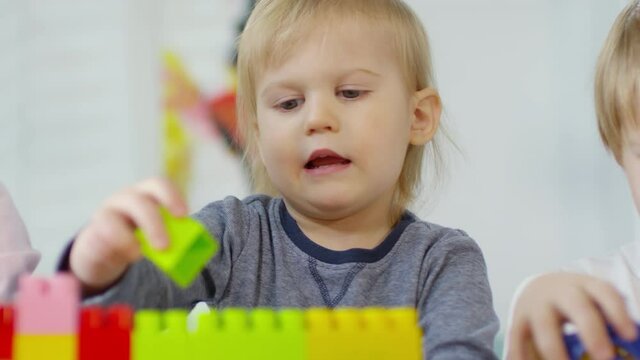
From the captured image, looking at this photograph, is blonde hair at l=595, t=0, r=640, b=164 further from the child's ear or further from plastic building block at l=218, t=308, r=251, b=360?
plastic building block at l=218, t=308, r=251, b=360

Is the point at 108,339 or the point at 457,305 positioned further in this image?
the point at 457,305

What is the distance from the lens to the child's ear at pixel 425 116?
3.42 feet

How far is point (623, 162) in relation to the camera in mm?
1028

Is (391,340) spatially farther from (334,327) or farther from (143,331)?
(143,331)

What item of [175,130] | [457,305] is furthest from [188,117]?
[457,305]

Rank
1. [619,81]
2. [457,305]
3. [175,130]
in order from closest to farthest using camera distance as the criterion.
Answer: [457,305], [619,81], [175,130]

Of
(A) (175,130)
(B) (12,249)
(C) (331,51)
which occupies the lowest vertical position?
(A) (175,130)

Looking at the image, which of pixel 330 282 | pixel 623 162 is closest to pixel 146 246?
pixel 330 282

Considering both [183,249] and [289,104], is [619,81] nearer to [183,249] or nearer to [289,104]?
[289,104]

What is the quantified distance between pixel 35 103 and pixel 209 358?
2229mm

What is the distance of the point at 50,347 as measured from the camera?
0.51 metres

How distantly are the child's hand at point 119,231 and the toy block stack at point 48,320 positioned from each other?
57 millimetres

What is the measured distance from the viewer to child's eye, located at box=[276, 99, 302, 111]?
940 millimetres

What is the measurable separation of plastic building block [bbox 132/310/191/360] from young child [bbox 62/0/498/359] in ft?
1.03
